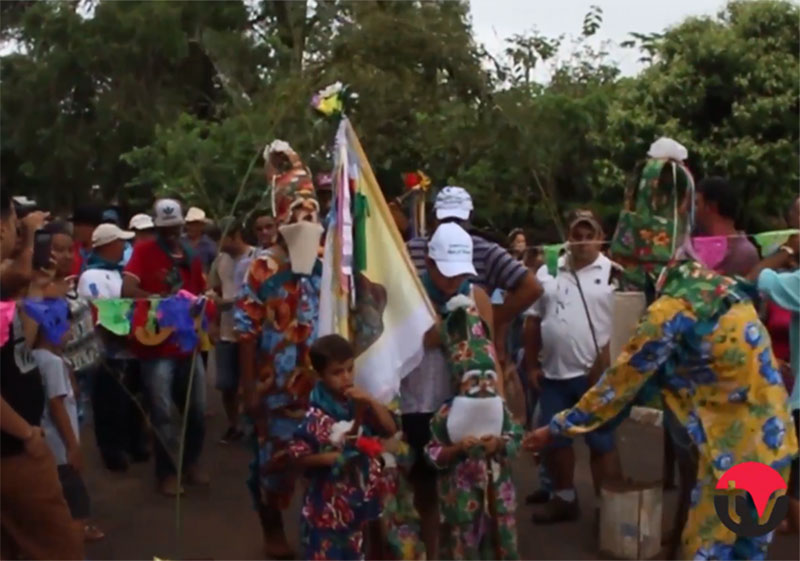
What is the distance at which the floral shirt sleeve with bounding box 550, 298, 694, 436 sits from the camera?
13.5ft

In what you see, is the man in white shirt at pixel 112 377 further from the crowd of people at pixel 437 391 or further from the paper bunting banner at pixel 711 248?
the paper bunting banner at pixel 711 248

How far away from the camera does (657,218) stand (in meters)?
4.38

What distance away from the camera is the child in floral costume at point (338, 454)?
4.33m

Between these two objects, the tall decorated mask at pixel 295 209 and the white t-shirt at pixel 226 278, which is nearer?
the tall decorated mask at pixel 295 209

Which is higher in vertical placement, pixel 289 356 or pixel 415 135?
pixel 415 135

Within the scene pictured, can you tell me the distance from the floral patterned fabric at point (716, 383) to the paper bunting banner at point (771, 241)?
174 centimetres

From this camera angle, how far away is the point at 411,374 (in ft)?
15.3

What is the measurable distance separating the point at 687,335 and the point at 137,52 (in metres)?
15.3

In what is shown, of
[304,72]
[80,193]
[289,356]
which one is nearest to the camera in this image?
→ [289,356]

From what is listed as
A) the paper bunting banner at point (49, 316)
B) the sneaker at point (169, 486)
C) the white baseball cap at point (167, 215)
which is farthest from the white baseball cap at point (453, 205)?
the sneaker at point (169, 486)

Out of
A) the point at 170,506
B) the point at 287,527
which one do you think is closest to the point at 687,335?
the point at 287,527

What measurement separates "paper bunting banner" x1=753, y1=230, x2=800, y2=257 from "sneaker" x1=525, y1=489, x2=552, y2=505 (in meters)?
1.76

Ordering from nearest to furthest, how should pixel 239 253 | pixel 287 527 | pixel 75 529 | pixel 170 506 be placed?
pixel 75 529
pixel 287 527
pixel 170 506
pixel 239 253

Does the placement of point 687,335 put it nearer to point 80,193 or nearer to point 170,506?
point 170,506
